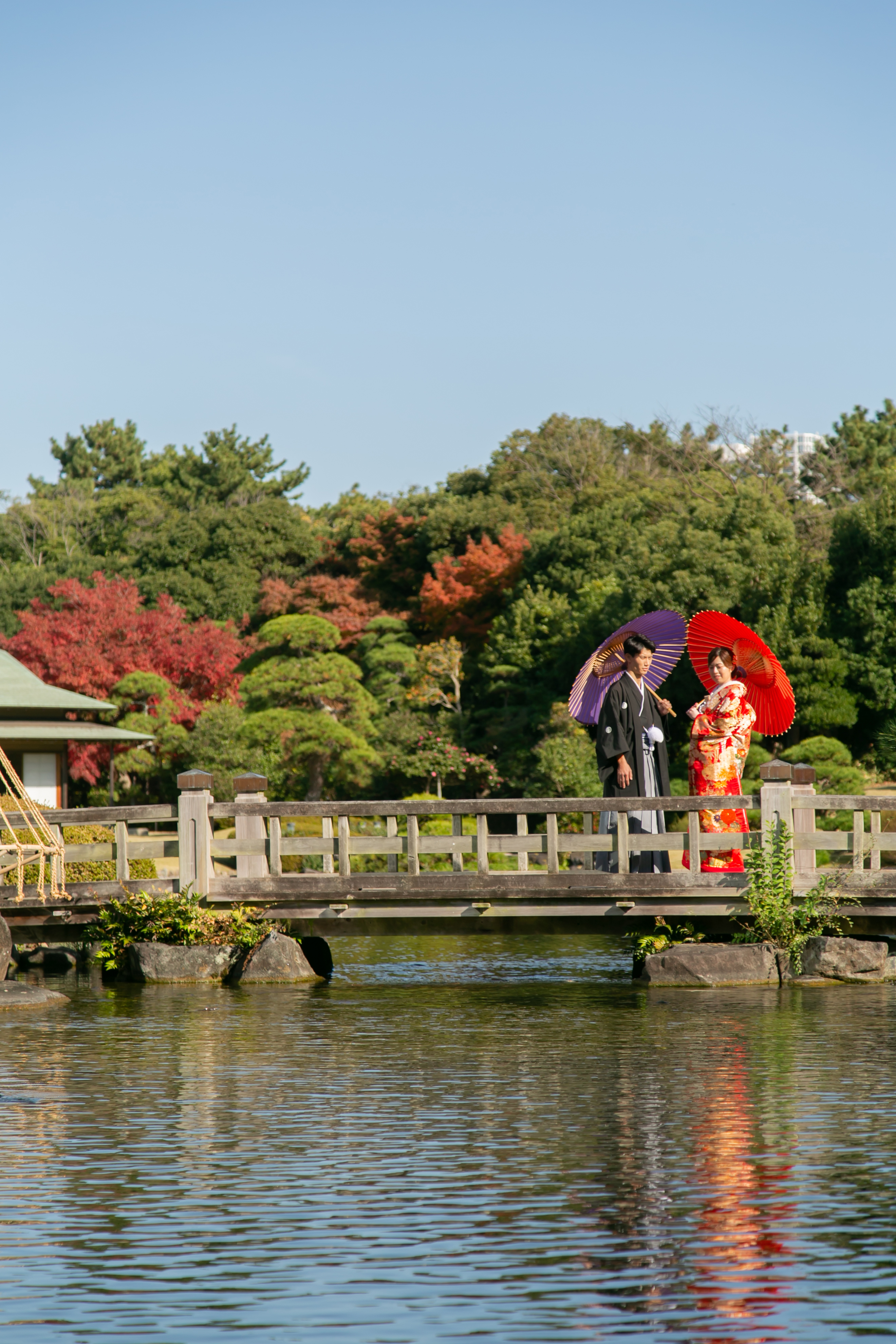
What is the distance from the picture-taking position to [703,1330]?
4.56m

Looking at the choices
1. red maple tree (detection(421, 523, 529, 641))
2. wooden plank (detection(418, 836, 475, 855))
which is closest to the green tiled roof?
red maple tree (detection(421, 523, 529, 641))

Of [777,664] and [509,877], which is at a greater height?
→ [777,664]

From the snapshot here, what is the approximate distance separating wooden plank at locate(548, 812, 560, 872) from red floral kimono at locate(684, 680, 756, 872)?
3.85 ft

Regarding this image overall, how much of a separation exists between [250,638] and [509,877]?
89.8ft

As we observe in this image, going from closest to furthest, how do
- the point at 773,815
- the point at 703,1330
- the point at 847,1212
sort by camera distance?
the point at 703,1330, the point at 847,1212, the point at 773,815

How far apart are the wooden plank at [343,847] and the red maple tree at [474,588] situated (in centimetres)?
2252

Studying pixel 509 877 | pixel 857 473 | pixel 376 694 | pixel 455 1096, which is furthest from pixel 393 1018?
pixel 857 473

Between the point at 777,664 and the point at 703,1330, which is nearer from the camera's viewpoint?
the point at 703,1330

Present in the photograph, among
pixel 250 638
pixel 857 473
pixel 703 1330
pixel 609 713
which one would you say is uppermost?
pixel 857 473

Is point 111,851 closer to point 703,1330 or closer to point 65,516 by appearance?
point 703,1330

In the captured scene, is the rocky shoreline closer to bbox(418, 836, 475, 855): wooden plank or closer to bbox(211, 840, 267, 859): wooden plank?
bbox(418, 836, 475, 855): wooden plank

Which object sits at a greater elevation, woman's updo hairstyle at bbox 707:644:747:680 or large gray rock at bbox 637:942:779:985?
woman's updo hairstyle at bbox 707:644:747:680

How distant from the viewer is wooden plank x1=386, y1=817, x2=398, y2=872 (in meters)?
13.3

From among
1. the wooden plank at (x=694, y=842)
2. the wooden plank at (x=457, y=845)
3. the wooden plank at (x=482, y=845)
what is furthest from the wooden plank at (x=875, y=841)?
the wooden plank at (x=457, y=845)
